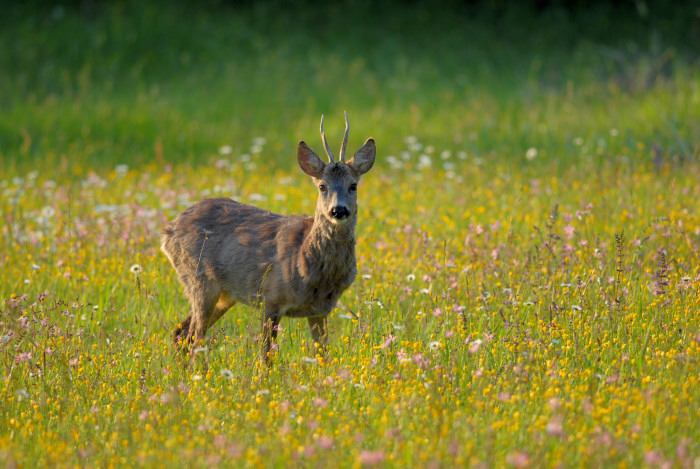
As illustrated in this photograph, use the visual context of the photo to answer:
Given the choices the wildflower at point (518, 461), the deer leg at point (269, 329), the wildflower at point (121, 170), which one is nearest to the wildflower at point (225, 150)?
the wildflower at point (121, 170)

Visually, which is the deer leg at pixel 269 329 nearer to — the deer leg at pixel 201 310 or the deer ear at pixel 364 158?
the deer leg at pixel 201 310

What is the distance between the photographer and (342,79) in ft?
59.7

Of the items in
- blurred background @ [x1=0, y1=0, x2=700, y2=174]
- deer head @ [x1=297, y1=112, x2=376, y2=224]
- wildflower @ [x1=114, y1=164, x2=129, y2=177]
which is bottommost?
deer head @ [x1=297, y1=112, x2=376, y2=224]

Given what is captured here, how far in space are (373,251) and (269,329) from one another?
2507mm

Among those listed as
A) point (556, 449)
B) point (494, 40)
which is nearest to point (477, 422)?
point (556, 449)

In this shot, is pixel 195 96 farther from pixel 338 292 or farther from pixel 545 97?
pixel 338 292

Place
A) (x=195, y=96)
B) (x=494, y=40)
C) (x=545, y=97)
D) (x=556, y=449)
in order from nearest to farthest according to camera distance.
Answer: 1. (x=556, y=449)
2. (x=545, y=97)
3. (x=195, y=96)
4. (x=494, y=40)

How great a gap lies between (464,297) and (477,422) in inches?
90.8

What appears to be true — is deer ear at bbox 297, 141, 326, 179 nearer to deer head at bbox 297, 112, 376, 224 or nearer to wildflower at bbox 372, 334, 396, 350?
deer head at bbox 297, 112, 376, 224

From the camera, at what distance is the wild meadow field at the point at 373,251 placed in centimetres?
461

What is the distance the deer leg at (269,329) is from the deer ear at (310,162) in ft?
3.53

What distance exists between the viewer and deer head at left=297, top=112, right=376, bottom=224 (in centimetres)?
612

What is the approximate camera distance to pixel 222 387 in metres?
5.27

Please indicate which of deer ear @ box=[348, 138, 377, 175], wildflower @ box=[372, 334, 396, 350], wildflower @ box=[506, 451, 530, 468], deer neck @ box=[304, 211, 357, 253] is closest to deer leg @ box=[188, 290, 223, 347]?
deer neck @ box=[304, 211, 357, 253]
